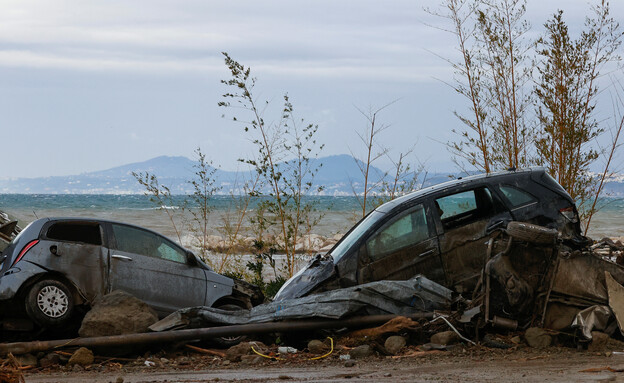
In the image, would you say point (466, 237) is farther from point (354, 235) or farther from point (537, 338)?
point (537, 338)

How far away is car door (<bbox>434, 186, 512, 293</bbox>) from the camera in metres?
11.5

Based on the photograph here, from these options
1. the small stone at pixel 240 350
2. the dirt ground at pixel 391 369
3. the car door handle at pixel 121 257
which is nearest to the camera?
the dirt ground at pixel 391 369

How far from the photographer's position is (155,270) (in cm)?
1238

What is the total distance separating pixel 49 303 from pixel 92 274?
803mm

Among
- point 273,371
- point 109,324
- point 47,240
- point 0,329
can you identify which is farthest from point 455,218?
point 0,329

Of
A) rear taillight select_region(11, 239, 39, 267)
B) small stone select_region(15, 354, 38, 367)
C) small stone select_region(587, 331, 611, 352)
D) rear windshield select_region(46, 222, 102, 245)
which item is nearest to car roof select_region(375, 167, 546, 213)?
small stone select_region(587, 331, 611, 352)

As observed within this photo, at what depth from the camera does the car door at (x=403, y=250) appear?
454 inches

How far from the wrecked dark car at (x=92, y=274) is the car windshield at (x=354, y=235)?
5.52 ft

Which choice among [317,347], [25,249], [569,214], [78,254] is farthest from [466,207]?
[25,249]

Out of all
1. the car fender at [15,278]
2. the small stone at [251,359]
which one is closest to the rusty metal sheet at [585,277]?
the small stone at [251,359]

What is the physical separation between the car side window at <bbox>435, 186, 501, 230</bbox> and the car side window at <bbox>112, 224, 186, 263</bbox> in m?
3.86

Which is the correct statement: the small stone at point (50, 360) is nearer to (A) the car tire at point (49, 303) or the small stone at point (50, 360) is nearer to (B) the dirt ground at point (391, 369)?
(B) the dirt ground at point (391, 369)

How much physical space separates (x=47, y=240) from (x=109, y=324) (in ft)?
5.58

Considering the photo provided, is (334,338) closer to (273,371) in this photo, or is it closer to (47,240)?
(273,371)
